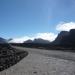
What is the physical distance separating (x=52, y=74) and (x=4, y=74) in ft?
11.3

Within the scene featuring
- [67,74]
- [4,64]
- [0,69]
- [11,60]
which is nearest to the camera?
[67,74]

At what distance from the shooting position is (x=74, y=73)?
16.7m

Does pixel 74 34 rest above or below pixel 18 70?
above

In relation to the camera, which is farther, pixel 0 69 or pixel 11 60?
pixel 11 60

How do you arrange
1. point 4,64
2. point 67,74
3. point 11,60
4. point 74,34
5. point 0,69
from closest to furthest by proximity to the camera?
point 67,74, point 0,69, point 4,64, point 11,60, point 74,34

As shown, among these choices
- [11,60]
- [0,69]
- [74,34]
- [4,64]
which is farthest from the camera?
[74,34]

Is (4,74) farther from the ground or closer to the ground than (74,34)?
closer to the ground

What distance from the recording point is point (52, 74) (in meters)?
17.0

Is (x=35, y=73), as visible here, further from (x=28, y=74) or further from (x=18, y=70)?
(x=18, y=70)

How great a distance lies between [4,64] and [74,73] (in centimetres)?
659

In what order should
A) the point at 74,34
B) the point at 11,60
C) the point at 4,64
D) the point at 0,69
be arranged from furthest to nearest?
the point at 74,34
the point at 11,60
the point at 4,64
the point at 0,69

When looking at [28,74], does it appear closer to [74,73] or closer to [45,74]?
[45,74]

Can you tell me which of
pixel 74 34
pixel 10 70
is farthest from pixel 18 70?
pixel 74 34

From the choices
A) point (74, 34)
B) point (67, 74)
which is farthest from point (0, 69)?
point (74, 34)
